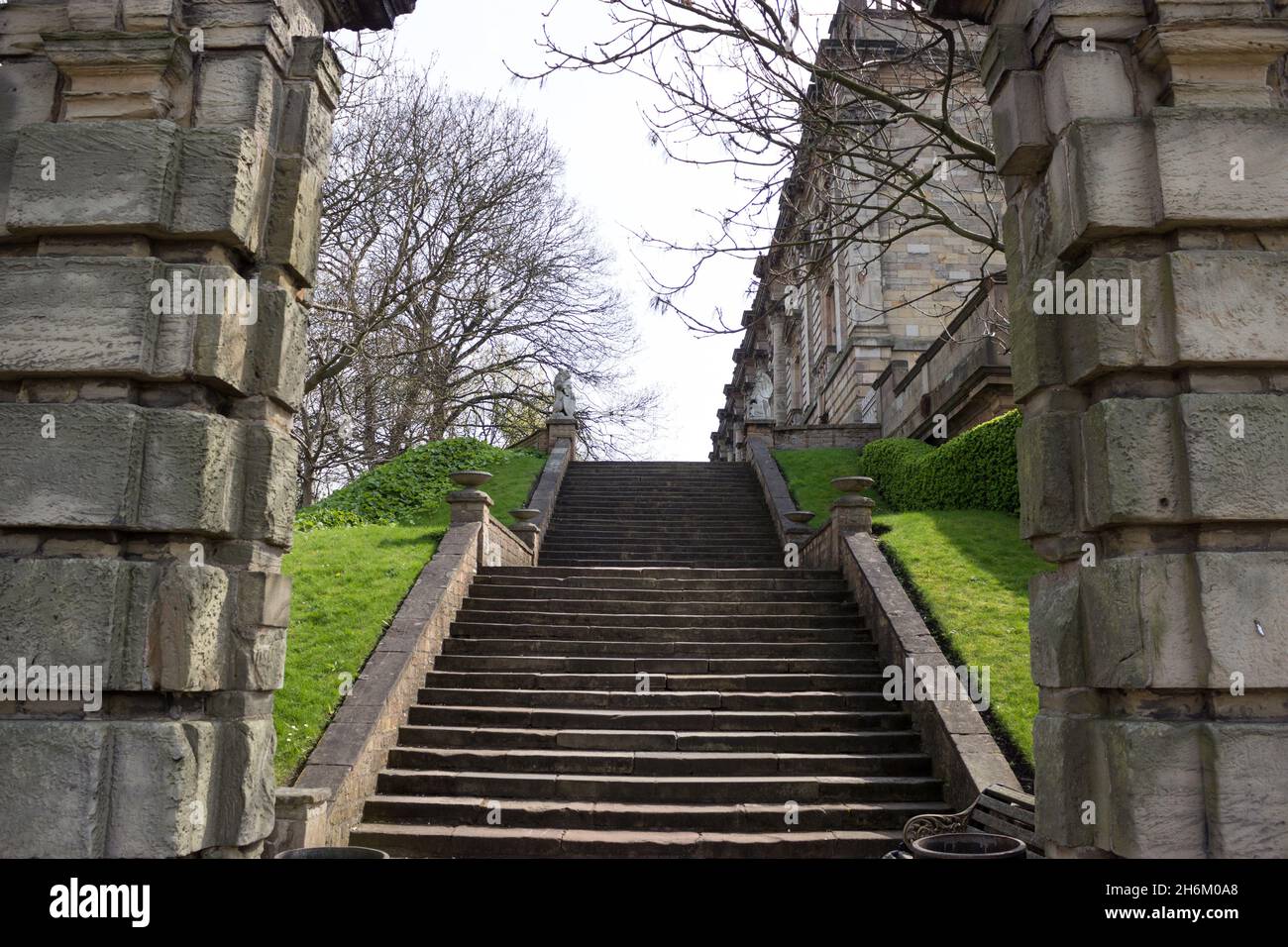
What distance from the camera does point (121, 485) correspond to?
11.6 feet

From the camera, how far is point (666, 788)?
25.1 feet

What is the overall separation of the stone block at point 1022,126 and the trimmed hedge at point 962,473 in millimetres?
8861

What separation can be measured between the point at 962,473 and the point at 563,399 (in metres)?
11.6

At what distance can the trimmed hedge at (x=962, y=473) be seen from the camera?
13.5 m

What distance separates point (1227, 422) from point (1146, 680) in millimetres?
1013

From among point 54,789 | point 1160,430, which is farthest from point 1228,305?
point 54,789

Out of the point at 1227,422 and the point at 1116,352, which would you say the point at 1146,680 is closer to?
the point at 1227,422

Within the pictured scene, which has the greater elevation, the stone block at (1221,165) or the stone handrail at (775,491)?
the stone handrail at (775,491)

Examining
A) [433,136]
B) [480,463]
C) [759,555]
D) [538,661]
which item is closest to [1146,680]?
[538,661]

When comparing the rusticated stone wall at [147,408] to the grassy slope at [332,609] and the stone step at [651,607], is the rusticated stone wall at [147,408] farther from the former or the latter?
the stone step at [651,607]

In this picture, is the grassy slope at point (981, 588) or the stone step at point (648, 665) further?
the stone step at point (648, 665)

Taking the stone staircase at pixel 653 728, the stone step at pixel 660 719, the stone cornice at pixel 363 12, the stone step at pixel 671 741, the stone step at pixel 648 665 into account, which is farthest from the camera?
the stone step at pixel 648 665

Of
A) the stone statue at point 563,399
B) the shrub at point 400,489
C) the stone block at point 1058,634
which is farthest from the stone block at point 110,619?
the stone statue at point 563,399

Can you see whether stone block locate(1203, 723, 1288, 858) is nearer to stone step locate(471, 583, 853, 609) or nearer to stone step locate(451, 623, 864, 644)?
stone step locate(451, 623, 864, 644)
